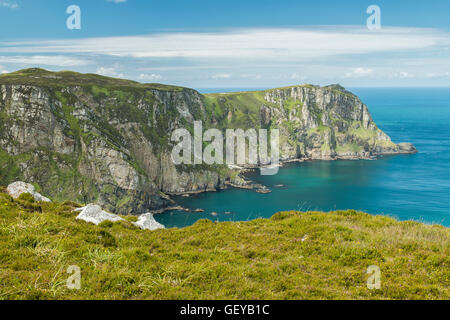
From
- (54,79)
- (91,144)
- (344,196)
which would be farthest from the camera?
(54,79)

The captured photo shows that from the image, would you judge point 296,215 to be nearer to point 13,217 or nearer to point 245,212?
point 13,217

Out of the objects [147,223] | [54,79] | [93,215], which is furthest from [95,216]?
[54,79]

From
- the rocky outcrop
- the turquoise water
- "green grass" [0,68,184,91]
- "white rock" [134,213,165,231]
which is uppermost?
"green grass" [0,68,184,91]

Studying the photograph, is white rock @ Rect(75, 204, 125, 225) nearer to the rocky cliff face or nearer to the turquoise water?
the turquoise water

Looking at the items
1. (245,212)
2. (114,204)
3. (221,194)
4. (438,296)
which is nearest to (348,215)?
(438,296)

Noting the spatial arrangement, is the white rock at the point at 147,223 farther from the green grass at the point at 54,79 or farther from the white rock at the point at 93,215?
the green grass at the point at 54,79

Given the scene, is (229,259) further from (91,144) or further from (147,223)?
(91,144)

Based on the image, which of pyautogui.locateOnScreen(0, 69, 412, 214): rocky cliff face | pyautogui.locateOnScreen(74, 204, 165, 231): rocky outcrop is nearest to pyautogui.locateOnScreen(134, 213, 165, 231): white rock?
pyautogui.locateOnScreen(74, 204, 165, 231): rocky outcrop

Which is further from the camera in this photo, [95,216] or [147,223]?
[147,223]
